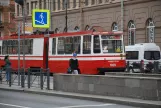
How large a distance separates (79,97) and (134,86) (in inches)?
120

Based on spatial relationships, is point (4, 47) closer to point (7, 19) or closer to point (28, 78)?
point (28, 78)

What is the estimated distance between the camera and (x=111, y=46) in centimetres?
3344

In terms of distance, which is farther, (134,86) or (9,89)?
(9,89)

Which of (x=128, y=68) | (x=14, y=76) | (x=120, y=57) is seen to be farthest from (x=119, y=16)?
(x=14, y=76)

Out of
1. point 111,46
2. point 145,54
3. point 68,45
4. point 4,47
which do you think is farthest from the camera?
point 4,47

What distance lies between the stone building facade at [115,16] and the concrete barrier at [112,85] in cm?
2075

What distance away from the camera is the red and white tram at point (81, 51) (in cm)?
3297

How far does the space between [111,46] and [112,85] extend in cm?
1415

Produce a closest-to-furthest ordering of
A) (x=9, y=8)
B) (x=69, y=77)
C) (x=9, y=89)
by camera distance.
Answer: (x=69, y=77) < (x=9, y=89) < (x=9, y=8)

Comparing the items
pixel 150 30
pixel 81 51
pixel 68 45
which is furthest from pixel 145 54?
pixel 81 51

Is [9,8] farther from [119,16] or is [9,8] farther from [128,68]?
[128,68]

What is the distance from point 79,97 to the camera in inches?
798

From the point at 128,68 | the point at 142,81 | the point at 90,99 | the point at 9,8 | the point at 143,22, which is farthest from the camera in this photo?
the point at 9,8

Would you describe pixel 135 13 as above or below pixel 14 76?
above
